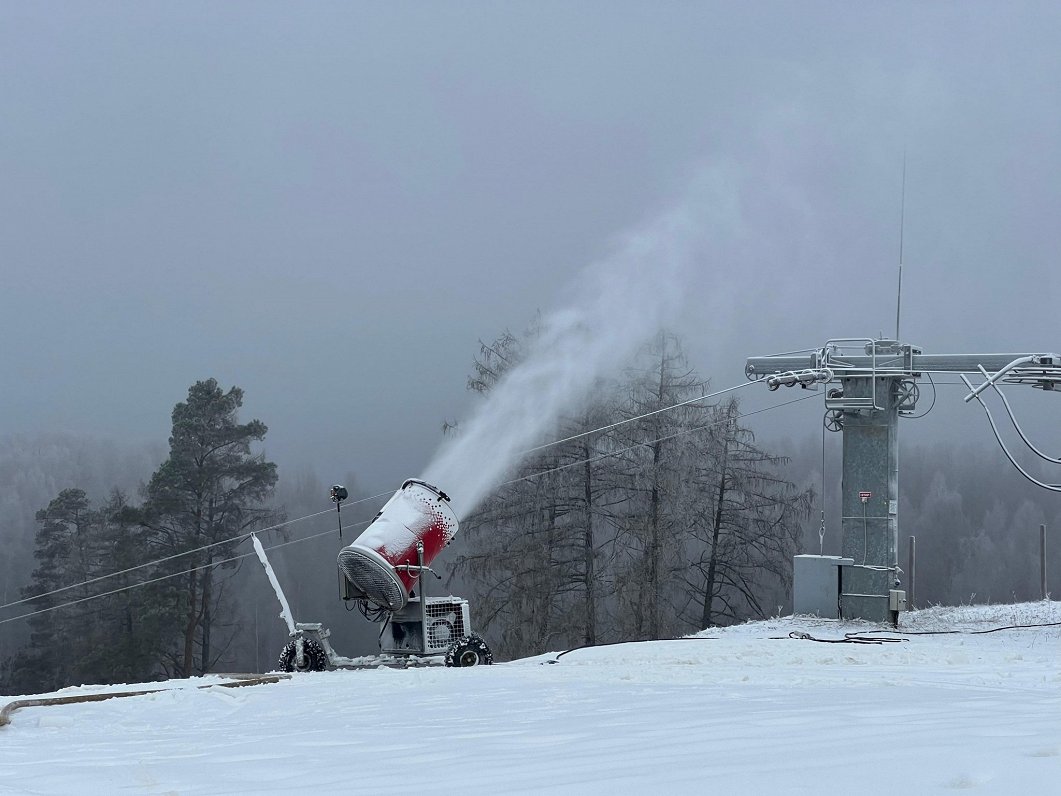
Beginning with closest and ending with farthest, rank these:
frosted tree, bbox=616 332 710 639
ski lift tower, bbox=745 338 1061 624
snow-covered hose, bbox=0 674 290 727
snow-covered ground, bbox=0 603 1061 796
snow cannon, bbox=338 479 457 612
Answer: snow-covered ground, bbox=0 603 1061 796, snow-covered hose, bbox=0 674 290 727, snow cannon, bbox=338 479 457 612, ski lift tower, bbox=745 338 1061 624, frosted tree, bbox=616 332 710 639

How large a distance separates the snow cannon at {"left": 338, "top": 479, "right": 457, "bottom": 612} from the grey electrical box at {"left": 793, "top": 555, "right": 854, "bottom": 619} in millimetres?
8837

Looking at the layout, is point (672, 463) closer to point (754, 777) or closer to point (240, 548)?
point (240, 548)

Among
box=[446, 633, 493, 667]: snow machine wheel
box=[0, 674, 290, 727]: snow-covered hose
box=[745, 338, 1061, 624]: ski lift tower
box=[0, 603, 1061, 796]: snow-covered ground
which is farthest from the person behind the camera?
box=[745, 338, 1061, 624]: ski lift tower

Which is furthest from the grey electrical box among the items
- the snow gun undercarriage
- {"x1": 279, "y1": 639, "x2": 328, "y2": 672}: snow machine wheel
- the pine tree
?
the pine tree

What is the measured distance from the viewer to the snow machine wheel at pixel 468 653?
16109mm

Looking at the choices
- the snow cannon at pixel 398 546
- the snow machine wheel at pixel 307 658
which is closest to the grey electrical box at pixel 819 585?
the snow cannon at pixel 398 546

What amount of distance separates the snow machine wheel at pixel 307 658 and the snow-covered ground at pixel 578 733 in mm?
2885

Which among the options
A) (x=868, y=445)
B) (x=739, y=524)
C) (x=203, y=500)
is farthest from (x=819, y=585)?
(x=203, y=500)

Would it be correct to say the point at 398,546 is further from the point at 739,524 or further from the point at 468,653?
the point at 739,524

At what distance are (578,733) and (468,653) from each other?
965 centimetres

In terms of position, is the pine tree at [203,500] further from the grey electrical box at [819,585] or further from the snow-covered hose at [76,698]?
the snow-covered hose at [76,698]

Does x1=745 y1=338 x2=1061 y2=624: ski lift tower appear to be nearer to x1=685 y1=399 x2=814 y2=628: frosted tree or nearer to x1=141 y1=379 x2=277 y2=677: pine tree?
x1=685 y1=399 x2=814 y2=628: frosted tree

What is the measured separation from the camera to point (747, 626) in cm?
2166

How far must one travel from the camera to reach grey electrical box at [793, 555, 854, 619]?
72.3 feet
